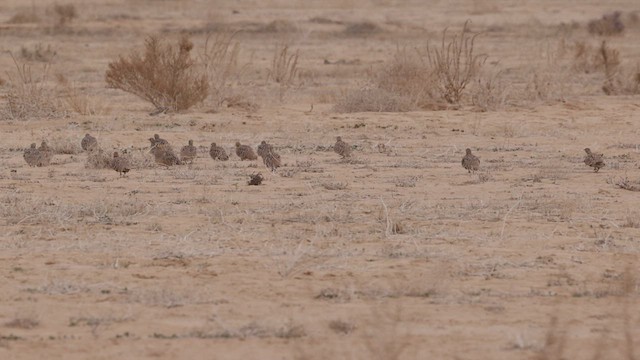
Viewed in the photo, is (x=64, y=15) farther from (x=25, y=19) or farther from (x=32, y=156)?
(x=32, y=156)

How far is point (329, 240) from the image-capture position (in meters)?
11.2

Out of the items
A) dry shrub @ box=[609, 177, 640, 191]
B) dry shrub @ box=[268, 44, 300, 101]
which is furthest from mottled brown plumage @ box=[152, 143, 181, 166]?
dry shrub @ box=[268, 44, 300, 101]

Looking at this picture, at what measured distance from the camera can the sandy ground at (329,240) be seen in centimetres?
806

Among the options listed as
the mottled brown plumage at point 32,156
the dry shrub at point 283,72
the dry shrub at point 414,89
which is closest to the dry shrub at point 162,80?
the dry shrub at point 414,89

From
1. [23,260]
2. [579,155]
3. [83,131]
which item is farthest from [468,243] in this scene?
[83,131]

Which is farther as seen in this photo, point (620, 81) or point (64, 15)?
point (64, 15)

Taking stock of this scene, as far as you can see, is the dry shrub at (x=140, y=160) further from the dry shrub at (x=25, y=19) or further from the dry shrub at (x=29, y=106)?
the dry shrub at (x=25, y=19)

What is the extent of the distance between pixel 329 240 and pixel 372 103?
40.0ft

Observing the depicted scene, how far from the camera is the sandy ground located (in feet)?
26.5

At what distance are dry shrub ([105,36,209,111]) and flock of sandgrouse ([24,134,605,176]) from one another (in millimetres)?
5380

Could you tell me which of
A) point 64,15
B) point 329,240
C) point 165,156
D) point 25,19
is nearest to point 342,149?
point 165,156

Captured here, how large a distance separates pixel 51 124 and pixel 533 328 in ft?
45.7

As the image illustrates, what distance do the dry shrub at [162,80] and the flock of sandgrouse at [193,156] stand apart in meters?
5.38

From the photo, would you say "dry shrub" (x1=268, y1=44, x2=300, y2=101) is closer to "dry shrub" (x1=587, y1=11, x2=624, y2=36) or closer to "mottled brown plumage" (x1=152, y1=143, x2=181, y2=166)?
"mottled brown plumage" (x1=152, y1=143, x2=181, y2=166)
